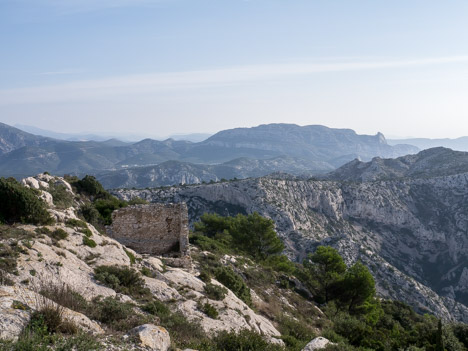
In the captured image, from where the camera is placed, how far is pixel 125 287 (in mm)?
11078

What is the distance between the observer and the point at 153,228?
18.8 meters

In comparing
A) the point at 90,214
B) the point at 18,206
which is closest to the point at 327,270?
the point at 90,214

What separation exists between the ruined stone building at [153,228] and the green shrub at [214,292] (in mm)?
4400

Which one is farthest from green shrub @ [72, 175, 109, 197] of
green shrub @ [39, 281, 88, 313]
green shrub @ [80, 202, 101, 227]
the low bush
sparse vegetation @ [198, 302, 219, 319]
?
green shrub @ [39, 281, 88, 313]

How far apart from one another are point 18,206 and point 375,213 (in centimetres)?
9739

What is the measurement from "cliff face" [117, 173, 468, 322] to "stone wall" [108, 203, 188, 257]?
165 ft

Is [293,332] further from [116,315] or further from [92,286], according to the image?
[92,286]

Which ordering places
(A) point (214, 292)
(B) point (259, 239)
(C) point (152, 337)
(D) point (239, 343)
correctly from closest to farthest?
(C) point (152, 337) < (D) point (239, 343) < (A) point (214, 292) < (B) point (259, 239)

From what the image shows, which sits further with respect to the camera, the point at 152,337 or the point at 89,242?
the point at 89,242

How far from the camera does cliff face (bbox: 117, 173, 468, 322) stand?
7800cm

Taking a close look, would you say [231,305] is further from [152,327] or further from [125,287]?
[152,327]

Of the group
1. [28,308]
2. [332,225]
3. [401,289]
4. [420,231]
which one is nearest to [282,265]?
[28,308]

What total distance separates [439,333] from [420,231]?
86821mm

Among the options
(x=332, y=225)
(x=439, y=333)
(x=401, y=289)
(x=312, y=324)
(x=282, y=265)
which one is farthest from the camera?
(x=332, y=225)
